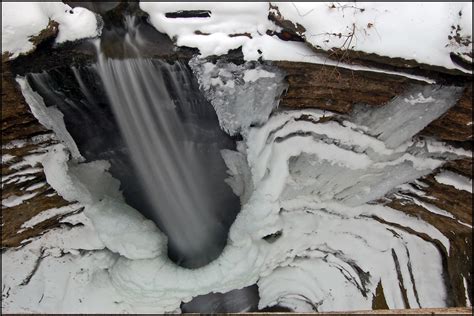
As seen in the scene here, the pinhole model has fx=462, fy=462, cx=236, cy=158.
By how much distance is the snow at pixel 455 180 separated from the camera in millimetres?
3012

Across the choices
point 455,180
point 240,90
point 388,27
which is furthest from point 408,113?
point 240,90

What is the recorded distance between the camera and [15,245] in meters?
3.46

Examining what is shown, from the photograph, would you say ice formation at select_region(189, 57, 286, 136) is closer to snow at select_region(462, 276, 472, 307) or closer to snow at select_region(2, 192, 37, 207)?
snow at select_region(2, 192, 37, 207)

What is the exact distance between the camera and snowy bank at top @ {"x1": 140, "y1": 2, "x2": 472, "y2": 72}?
2.38 metres

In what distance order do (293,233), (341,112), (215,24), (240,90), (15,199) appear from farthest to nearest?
1. (293,233)
2. (15,199)
3. (341,112)
4. (240,90)
5. (215,24)

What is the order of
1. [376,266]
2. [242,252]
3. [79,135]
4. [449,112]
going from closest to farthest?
[449,112] → [79,135] → [242,252] → [376,266]

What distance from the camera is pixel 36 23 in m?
2.34

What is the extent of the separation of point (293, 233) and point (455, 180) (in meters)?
1.20

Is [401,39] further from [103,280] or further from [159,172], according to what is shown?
[103,280]

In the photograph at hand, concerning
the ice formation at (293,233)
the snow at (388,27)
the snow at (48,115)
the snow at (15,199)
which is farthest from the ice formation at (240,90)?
the snow at (15,199)

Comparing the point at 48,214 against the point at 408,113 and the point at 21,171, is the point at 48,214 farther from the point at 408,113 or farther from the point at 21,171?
the point at 408,113

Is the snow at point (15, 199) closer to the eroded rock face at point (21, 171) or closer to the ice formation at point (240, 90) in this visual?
the eroded rock face at point (21, 171)

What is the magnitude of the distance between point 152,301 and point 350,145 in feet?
6.36

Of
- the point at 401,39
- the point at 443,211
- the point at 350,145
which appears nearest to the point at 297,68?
the point at 401,39
